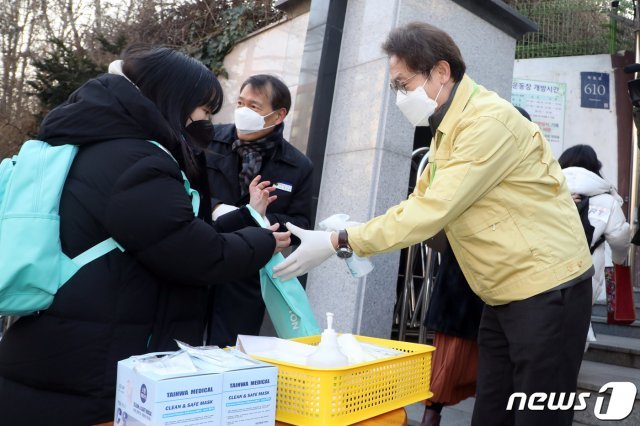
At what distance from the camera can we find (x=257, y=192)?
2227mm

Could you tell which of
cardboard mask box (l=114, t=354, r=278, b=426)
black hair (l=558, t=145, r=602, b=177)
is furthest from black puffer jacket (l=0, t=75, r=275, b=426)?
black hair (l=558, t=145, r=602, b=177)

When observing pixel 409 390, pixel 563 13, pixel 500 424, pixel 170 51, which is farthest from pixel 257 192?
pixel 563 13

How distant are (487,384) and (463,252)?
1.67 feet

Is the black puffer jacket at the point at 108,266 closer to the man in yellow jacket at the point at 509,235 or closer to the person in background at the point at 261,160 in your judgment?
the man in yellow jacket at the point at 509,235

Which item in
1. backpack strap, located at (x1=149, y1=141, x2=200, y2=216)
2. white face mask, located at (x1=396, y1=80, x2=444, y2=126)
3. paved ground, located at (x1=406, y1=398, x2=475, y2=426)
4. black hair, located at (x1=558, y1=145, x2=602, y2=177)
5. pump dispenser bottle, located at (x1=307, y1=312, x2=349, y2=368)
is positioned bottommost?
paved ground, located at (x1=406, y1=398, x2=475, y2=426)

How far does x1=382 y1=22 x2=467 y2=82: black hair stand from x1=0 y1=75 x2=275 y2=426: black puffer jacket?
1.01 metres

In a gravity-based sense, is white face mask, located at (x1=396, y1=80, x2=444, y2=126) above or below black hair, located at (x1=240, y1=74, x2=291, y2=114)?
below

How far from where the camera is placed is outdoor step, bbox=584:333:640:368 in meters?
3.90

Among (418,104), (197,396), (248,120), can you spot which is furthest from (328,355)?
(248,120)

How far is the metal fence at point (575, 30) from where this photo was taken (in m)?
8.06

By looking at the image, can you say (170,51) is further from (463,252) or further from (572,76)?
(572,76)

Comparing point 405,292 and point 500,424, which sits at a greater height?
point 405,292

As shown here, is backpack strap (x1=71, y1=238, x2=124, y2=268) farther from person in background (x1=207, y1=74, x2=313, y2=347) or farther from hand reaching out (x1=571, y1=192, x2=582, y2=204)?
hand reaching out (x1=571, y1=192, x2=582, y2=204)

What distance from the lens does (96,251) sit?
1.36 meters
